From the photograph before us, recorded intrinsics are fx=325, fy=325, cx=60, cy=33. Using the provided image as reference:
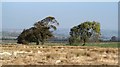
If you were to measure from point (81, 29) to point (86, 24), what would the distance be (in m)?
2.24

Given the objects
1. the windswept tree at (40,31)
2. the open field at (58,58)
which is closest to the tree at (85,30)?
the windswept tree at (40,31)

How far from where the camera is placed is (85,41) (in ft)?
260

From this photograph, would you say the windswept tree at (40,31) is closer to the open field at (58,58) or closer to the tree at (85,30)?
the tree at (85,30)

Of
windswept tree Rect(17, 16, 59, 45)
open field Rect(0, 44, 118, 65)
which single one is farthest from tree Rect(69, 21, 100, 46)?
open field Rect(0, 44, 118, 65)

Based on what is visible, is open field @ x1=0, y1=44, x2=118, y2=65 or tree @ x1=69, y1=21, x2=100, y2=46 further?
tree @ x1=69, y1=21, x2=100, y2=46

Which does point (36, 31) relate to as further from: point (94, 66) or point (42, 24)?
point (94, 66)

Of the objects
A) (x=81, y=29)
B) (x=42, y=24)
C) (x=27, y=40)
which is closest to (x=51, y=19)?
(x=42, y=24)

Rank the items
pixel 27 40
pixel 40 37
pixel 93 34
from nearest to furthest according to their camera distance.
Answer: pixel 40 37 → pixel 27 40 → pixel 93 34

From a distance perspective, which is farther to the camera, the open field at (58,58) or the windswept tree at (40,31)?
the windswept tree at (40,31)

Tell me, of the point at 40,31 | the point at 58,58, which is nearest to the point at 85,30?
the point at 40,31

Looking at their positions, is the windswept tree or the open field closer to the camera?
the open field

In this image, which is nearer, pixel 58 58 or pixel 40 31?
pixel 58 58

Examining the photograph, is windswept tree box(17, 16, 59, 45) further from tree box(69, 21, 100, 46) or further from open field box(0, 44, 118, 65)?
open field box(0, 44, 118, 65)

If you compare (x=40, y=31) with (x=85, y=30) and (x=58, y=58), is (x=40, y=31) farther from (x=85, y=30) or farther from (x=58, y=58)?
(x=58, y=58)
